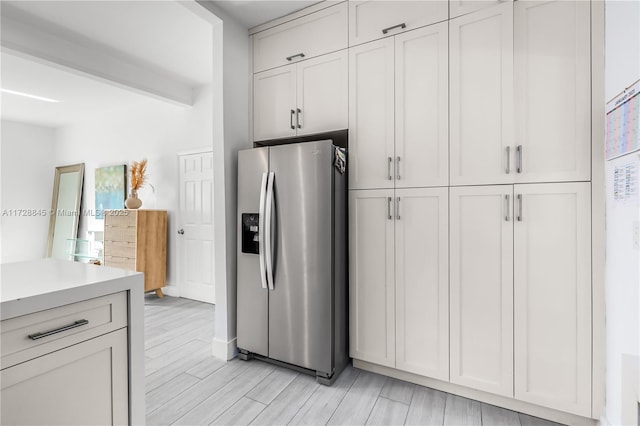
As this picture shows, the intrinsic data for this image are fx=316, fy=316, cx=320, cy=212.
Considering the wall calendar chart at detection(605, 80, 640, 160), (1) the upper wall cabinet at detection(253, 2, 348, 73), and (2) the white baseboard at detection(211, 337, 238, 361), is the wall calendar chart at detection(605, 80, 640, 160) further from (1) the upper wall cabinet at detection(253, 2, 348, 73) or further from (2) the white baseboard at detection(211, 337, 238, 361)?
(2) the white baseboard at detection(211, 337, 238, 361)

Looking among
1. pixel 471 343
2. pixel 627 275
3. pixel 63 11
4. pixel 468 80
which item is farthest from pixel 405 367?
pixel 63 11

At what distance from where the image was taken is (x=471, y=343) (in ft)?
6.21

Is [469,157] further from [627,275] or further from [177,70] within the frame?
[177,70]

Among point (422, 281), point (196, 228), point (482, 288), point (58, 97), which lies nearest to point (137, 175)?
point (196, 228)

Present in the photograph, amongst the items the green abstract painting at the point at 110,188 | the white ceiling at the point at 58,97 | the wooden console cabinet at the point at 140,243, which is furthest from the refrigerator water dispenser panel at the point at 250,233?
the green abstract painting at the point at 110,188

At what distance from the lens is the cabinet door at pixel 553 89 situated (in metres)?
1.63

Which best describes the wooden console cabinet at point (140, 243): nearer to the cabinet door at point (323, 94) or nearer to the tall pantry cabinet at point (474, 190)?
the cabinet door at point (323, 94)

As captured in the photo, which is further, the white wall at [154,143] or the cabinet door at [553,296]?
the white wall at [154,143]

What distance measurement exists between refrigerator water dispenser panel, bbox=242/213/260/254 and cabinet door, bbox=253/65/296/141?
0.69m

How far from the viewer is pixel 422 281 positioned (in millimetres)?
2025

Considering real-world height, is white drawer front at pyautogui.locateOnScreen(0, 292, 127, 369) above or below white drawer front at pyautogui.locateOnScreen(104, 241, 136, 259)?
above

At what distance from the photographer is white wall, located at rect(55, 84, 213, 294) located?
4.15 meters

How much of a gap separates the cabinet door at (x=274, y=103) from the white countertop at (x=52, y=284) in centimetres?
167

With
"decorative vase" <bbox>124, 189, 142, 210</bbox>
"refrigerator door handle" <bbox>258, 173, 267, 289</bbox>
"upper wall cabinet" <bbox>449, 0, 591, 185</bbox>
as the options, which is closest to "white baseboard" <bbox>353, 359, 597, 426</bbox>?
"refrigerator door handle" <bbox>258, 173, 267, 289</bbox>
